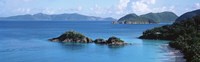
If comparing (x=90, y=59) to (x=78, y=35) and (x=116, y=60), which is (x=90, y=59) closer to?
(x=116, y=60)

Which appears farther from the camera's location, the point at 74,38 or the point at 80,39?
the point at 74,38

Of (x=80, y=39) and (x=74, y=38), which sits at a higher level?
(x=74, y=38)

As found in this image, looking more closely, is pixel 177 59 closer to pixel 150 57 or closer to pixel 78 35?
pixel 150 57

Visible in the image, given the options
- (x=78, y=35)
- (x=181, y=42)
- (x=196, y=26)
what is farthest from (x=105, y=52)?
(x=196, y=26)

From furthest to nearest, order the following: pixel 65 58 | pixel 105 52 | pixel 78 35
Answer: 1. pixel 78 35
2. pixel 105 52
3. pixel 65 58

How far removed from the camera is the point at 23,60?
226ft

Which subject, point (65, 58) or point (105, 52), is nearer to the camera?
point (65, 58)

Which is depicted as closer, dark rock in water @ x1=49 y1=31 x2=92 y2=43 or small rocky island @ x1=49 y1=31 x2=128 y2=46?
small rocky island @ x1=49 y1=31 x2=128 y2=46

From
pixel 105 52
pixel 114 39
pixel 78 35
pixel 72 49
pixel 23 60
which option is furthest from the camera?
pixel 78 35

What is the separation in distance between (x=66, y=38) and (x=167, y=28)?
114 feet

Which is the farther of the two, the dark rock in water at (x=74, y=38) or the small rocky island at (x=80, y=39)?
the dark rock in water at (x=74, y=38)

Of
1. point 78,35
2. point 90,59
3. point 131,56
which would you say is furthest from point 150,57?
point 78,35

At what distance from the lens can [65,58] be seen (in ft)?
243

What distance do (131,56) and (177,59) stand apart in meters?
11.0
